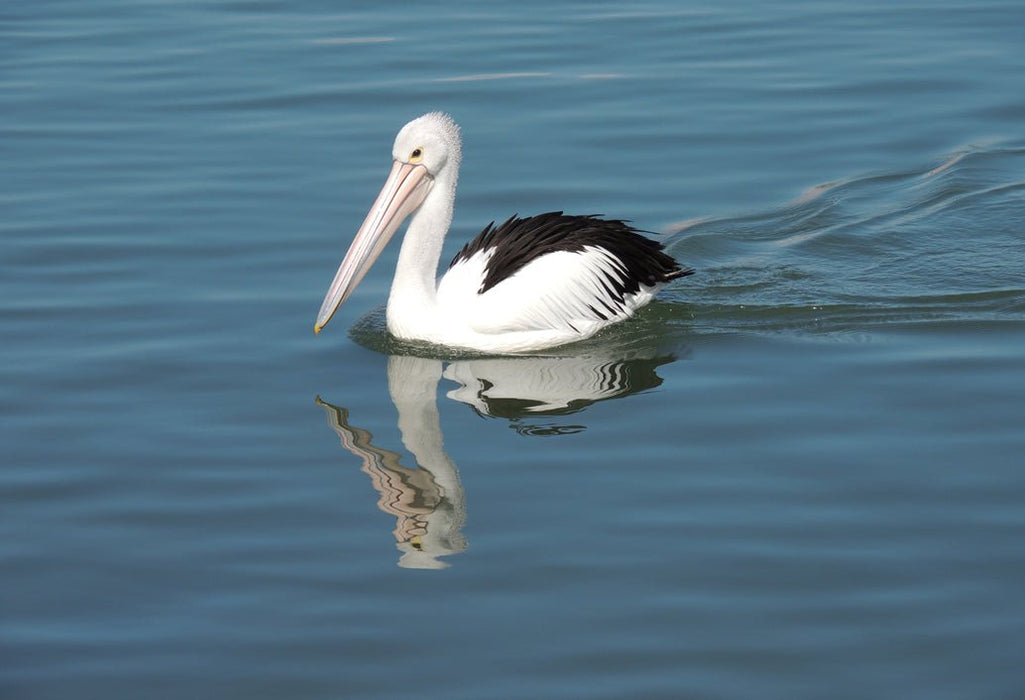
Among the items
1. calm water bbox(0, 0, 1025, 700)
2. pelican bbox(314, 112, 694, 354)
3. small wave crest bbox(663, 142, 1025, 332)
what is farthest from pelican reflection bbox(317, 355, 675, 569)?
small wave crest bbox(663, 142, 1025, 332)

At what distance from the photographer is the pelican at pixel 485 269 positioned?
23.9 ft

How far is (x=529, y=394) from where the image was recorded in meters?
6.75

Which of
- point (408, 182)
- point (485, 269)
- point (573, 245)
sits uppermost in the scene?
point (408, 182)

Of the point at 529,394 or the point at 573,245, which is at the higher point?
the point at 573,245

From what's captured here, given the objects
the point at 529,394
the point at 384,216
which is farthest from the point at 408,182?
the point at 529,394

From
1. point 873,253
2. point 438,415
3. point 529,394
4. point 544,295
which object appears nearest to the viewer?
point 438,415

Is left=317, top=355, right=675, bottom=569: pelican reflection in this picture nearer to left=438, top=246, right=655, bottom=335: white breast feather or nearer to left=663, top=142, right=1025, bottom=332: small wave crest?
left=438, top=246, right=655, bottom=335: white breast feather

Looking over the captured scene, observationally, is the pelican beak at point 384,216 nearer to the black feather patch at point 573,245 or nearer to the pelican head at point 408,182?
the pelican head at point 408,182

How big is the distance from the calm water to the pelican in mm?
159

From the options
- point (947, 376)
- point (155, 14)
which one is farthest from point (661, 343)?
point (155, 14)

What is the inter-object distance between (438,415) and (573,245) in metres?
1.37

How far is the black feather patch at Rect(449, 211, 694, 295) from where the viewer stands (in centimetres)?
742

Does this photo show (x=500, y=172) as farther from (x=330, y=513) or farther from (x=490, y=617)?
(x=490, y=617)

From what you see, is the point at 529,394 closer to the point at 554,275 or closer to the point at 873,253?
the point at 554,275
